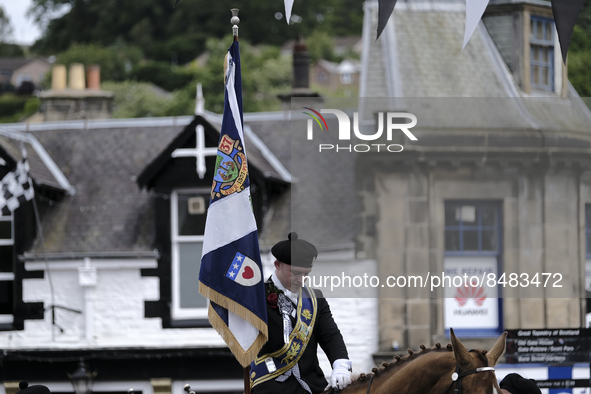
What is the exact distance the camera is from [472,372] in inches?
205

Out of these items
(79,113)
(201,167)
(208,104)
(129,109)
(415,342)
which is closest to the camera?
(415,342)

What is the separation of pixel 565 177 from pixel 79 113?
10259 mm

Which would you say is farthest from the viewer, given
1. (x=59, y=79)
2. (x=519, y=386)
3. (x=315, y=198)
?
(x=59, y=79)

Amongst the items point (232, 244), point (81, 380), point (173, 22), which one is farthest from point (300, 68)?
point (173, 22)

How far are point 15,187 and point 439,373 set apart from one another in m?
10.1

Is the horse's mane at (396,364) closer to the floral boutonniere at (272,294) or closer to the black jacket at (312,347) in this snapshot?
the black jacket at (312,347)

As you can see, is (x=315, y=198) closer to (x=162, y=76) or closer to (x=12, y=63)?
(x=162, y=76)

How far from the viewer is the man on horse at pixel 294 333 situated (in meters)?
6.45

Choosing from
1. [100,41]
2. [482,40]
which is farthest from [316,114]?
[100,41]

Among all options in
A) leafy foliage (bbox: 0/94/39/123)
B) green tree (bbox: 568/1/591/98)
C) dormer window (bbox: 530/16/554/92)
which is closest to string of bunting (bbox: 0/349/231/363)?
dormer window (bbox: 530/16/554/92)

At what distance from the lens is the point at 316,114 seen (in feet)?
25.6

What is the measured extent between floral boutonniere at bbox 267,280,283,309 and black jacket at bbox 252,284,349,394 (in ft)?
0.12

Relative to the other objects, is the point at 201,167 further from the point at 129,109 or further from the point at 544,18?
the point at 129,109

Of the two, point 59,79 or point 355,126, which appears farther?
point 59,79
